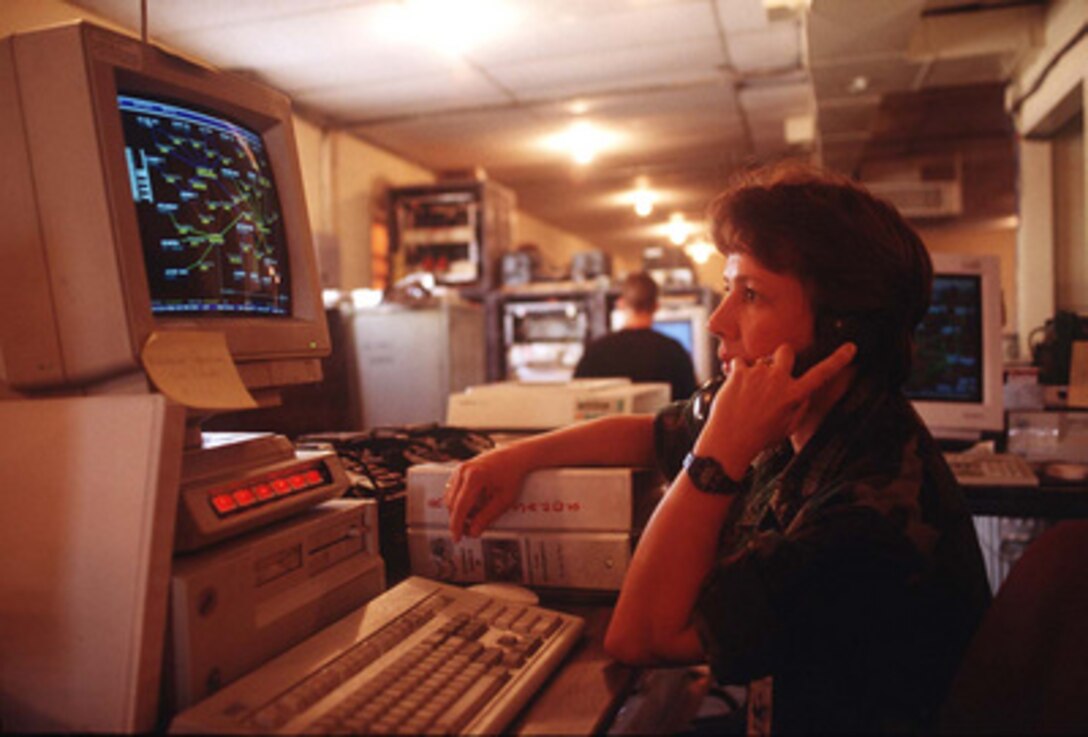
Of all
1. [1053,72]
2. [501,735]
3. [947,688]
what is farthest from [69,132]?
[1053,72]

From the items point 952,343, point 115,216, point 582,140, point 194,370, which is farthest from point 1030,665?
point 582,140

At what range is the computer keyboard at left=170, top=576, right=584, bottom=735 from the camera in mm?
712

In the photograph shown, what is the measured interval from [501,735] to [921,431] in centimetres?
61

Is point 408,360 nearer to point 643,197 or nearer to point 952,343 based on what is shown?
point 952,343

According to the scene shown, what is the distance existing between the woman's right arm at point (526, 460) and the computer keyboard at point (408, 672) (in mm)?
134

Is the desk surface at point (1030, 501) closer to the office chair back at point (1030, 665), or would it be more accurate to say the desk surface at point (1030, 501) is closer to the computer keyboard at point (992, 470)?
the computer keyboard at point (992, 470)

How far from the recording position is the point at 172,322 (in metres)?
0.95

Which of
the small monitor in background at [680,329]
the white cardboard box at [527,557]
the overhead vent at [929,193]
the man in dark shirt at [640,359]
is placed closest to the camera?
the white cardboard box at [527,557]

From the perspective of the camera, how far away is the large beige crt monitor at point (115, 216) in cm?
88

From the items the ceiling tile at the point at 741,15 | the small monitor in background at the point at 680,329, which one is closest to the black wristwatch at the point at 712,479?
the ceiling tile at the point at 741,15

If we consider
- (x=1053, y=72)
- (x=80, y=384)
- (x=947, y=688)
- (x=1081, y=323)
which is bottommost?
(x=947, y=688)

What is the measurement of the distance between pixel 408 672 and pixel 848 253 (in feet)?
2.37

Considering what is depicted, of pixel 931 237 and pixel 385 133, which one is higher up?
pixel 385 133

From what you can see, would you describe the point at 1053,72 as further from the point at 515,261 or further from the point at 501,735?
the point at 501,735
